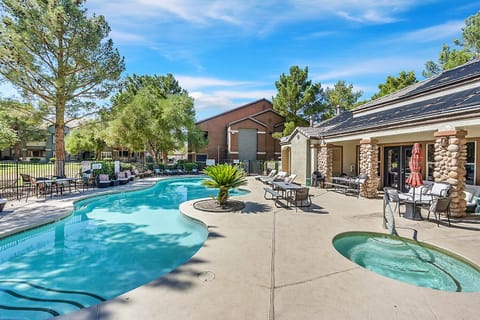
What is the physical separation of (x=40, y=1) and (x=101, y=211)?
503 inches

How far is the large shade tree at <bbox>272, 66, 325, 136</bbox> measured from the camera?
30.9 meters

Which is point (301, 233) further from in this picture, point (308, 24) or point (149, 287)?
point (308, 24)

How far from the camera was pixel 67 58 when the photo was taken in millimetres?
15211

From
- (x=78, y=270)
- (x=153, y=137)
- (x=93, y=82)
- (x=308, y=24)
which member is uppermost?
(x=308, y=24)

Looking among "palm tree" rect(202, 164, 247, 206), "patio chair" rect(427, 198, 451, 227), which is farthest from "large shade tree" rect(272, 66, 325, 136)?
"patio chair" rect(427, 198, 451, 227)

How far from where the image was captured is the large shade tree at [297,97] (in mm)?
30906

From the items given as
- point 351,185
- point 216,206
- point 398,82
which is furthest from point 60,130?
point 398,82

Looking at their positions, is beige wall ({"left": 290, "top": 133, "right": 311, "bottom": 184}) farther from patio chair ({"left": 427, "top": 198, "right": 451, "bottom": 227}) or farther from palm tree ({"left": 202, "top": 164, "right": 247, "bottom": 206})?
patio chair ({"left": 427, "top": 198, "right": 451, "bottom": 227})

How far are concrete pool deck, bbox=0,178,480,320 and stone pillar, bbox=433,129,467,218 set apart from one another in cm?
105

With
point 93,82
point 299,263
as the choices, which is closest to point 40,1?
point 93,82

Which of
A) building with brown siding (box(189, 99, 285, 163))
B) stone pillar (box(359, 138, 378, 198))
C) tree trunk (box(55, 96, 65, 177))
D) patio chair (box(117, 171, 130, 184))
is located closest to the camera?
stone pillar (box(359, 138, 378, 198))

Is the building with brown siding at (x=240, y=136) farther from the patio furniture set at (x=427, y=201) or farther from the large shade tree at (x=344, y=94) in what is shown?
the patio furniture set at (x=427, y=201)

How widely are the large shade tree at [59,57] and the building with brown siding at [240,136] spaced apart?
16393 millimetres

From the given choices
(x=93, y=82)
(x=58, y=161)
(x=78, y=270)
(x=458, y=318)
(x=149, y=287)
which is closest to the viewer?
(x=458, y=318)
